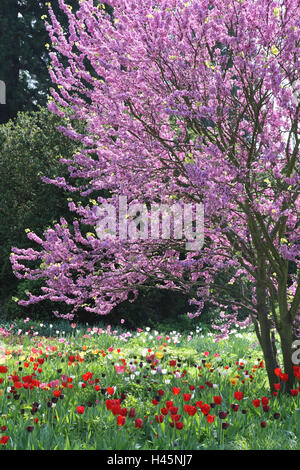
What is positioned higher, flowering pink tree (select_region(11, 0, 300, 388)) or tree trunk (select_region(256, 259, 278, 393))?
flowering pink tree (select_region(11, 0, 300, 388))

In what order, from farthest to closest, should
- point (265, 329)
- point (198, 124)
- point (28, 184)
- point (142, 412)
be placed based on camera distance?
1. point (28, 184)
2. point (265, 329)
3. point (198, 124)
4. point (142, 412)

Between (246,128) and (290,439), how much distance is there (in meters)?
2.93

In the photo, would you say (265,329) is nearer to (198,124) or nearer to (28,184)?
(198,124)

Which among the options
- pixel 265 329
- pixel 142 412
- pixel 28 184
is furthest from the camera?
pixel 28 184

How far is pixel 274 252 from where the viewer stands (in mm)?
4391

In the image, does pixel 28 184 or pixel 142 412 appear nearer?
pixel 142 412

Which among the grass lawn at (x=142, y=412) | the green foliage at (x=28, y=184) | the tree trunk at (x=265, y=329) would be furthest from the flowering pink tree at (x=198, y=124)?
the green foliage at (x=28, y=184)

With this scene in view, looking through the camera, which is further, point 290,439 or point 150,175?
point 150,175

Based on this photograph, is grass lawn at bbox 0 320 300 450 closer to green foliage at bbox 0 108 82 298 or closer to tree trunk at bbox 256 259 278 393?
tree trunk at bbox 256 259 278 393

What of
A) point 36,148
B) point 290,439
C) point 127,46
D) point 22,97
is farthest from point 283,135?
point 22,97

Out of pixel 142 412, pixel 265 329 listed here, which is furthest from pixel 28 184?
pixel 142 412

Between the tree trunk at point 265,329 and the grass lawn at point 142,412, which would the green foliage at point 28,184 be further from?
the tree trunk at point 265,329

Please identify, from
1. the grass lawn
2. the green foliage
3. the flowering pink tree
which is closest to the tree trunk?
the flowering pink tree

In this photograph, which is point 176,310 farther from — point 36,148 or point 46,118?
point 46,118
